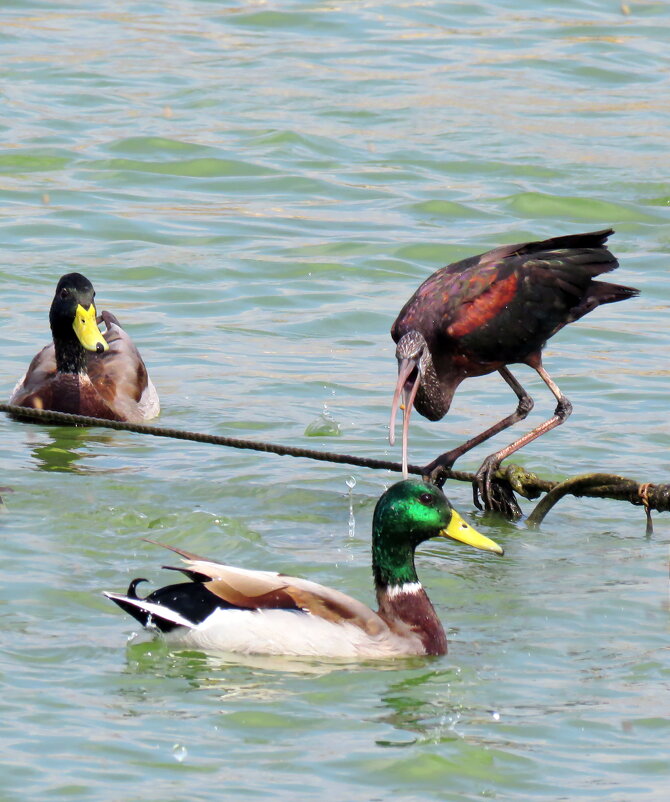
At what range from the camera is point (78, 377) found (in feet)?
38.9

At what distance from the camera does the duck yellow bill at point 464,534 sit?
314 inches

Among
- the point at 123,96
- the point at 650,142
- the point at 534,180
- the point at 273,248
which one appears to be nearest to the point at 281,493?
the point at 273,248

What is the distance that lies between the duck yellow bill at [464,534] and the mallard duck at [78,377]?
4.17 m

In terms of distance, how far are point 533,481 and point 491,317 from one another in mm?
914

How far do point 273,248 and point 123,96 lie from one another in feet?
16.8

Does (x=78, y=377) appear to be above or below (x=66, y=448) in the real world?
above

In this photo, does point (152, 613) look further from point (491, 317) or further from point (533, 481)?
point (491, 317)

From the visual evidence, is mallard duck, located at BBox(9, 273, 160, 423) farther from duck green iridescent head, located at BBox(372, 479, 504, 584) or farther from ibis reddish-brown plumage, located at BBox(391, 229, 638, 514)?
duck green iridescent head, located at BBox(372, 479, 504, 584)

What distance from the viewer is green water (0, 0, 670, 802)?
21.4 ft

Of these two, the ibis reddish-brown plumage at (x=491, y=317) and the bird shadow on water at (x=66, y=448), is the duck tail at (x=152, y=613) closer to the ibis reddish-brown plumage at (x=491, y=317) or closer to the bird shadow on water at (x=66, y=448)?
the ibis reddish-brown plumage at (x=491, y=317)

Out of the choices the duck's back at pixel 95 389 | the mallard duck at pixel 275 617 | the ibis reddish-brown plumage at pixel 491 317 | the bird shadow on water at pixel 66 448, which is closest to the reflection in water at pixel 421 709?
the mallard duck at pixel 275 617

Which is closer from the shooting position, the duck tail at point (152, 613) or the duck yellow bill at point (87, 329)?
the duck tail at point (152, 613)

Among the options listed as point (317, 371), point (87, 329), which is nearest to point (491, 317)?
point (317, 371)

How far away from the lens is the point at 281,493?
32.4ft
